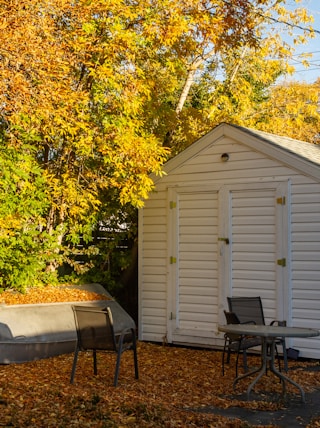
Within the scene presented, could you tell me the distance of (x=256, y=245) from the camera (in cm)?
991

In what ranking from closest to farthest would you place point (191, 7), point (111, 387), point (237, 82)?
point (111, 387)
point (191, 7)
point (237, 82)

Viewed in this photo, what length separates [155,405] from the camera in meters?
6.34

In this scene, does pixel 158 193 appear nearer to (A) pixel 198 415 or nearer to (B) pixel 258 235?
(B) pixel 258 235

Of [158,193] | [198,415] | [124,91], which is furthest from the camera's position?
[158,193]

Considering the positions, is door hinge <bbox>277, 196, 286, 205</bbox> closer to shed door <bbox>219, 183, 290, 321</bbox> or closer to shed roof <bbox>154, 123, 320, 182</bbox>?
shed door <bbox>219, 183, 290, 321</bbox>

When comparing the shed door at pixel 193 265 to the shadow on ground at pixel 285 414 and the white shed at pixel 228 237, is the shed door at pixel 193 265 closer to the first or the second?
the white shed at pixel 228 237

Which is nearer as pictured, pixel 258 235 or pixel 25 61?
pixel 25 61

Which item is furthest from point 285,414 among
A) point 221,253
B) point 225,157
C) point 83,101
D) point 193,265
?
point 83,101

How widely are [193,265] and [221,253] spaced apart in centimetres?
56

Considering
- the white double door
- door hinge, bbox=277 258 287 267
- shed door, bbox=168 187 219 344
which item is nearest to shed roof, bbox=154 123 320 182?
the white double door

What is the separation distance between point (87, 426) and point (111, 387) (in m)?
1.74

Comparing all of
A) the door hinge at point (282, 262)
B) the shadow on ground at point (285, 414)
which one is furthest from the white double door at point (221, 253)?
the shadow on ground at point (285, 414)

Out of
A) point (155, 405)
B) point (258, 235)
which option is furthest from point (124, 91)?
point (155, 405)

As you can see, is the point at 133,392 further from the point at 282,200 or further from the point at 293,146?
the point at 293,146
